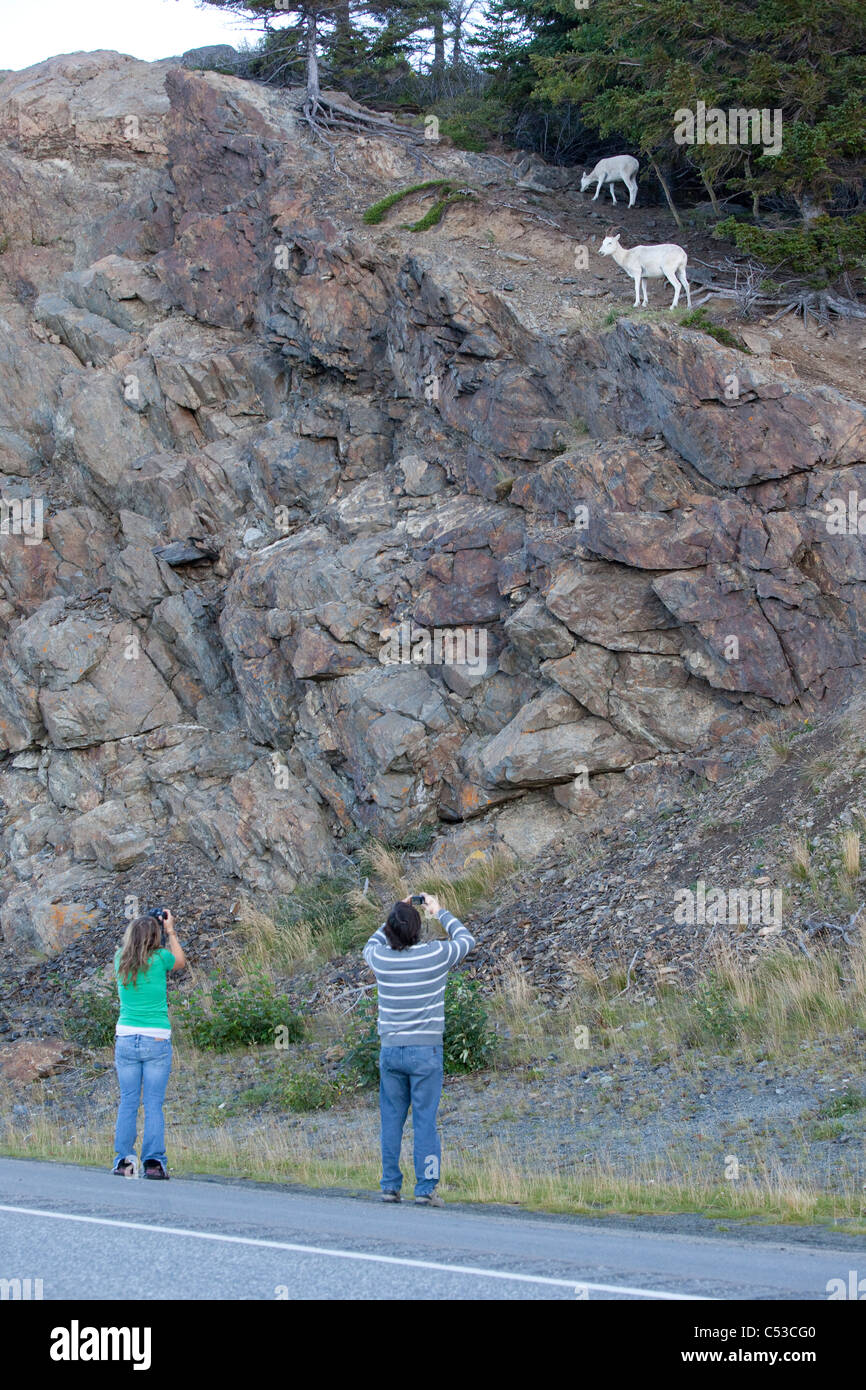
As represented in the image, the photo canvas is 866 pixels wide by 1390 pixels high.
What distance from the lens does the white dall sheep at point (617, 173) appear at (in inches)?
874

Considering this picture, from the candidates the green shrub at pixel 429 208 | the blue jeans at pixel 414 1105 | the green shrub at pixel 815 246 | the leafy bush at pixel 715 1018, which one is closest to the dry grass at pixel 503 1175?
the blue jeans at pixel 414 1105

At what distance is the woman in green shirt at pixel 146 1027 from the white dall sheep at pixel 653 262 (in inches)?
530

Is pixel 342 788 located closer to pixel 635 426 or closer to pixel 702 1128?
pixel 635 426

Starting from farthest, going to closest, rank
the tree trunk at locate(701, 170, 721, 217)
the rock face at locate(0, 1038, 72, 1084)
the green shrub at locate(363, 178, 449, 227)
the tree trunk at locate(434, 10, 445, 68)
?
the tree trunk at locate(434, 10, 445, 68) < the green shrub at locate(363, 178, 449, 227) < the tree trunk at locate(701, 170, 721, 217) < the rock face at locate(0, 1038, 72, 1084)

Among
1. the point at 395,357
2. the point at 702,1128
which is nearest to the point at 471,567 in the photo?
the point at 395,357

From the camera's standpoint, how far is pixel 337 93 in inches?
1048

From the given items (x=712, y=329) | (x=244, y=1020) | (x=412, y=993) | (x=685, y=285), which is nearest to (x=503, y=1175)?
(x=412, y=993)

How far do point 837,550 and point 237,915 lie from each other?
10.4 meters

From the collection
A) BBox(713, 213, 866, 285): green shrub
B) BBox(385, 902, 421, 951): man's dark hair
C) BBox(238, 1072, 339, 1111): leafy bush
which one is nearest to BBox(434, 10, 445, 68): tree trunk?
BBox(713, 213, 866, 285): green shrub

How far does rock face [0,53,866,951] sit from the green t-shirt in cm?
830

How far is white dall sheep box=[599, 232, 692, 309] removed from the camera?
1741cm

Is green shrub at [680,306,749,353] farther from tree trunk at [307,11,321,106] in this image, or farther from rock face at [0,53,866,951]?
tree trunk at [307,11,321,106]

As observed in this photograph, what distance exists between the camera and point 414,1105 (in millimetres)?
6836

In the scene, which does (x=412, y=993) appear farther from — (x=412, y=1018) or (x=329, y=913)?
(x=329, y=913)
